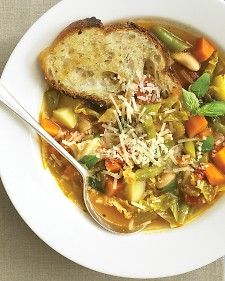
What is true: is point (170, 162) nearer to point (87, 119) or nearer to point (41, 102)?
point (87, 119)

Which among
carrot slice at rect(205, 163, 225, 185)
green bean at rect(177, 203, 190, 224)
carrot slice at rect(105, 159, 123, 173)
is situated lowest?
green bean at rect(177, 203, 190, 224)

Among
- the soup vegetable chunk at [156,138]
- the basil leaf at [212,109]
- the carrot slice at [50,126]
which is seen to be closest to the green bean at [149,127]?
the soup vegetable chunk at [156,138]

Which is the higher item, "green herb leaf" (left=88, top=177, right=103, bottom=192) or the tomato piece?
"green herb leaf" (left=88, top=177, right=103, bottom=192)

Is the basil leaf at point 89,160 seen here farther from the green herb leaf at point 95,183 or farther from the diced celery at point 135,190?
the diced celery at point 135,190

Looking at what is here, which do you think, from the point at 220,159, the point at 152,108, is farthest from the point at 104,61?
the point at 220,159

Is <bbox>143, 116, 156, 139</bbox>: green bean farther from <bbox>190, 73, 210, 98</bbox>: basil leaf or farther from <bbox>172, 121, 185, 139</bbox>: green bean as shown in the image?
<bbox>190, 73, 210, 98</bbox>: basil leaf

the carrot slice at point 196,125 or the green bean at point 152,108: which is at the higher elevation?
the green bean at point 152,108

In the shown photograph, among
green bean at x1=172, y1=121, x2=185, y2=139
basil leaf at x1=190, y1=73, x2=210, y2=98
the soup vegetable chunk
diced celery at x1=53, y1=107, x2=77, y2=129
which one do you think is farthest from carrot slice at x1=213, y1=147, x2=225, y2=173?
diced celery at x1=53, y1=107, x2=77, y2=129

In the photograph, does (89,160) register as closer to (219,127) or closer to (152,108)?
(152,108)
